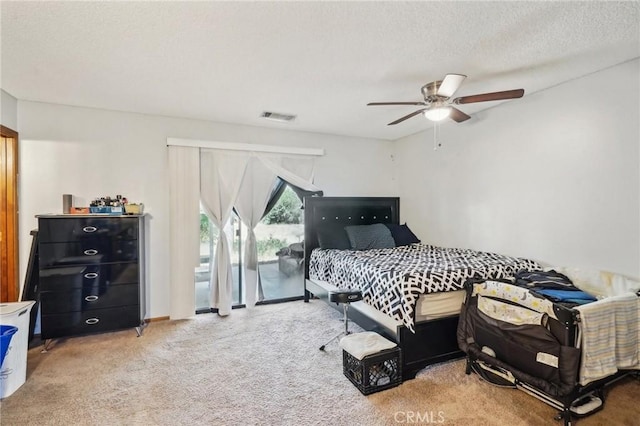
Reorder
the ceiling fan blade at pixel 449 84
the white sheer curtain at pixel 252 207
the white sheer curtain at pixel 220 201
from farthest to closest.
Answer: the white sheer curtain at pixel 252 207 < the white sheer curtain at pixel 220 201 < the ceiling fan blade at pixel 449 84

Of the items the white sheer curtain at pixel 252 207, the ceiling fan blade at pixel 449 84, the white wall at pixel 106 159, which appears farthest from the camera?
the white sheer curtain at pixel 252 207

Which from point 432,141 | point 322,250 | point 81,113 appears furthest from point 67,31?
point 432,141

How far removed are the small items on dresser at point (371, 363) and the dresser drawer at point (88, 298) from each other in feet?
7.50

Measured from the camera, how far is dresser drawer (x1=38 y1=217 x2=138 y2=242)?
2.79 m

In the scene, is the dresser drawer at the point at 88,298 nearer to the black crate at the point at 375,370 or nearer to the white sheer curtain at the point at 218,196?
the white sheer curtain at the point at 218,196

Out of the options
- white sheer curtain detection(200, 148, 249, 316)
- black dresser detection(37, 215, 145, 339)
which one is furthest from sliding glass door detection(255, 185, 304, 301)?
black dresser detection(37, 215, 145, 339)

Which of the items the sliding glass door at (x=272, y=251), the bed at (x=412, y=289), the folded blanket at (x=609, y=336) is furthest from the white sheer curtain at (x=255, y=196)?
the folded blanket at (x=609, y=336)

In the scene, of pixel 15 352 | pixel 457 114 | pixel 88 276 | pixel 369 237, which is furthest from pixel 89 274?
pixel 457 114

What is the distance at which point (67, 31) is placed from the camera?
1889mm

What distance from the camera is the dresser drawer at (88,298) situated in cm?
281

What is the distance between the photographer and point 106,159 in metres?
3.37

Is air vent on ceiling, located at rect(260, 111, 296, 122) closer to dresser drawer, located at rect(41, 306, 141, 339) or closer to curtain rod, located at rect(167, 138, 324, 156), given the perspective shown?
curtain rod, located at rect(167, 138, 324, 156)

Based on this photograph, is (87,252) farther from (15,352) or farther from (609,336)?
(609,336)

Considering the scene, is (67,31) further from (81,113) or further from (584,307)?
(584,307)
